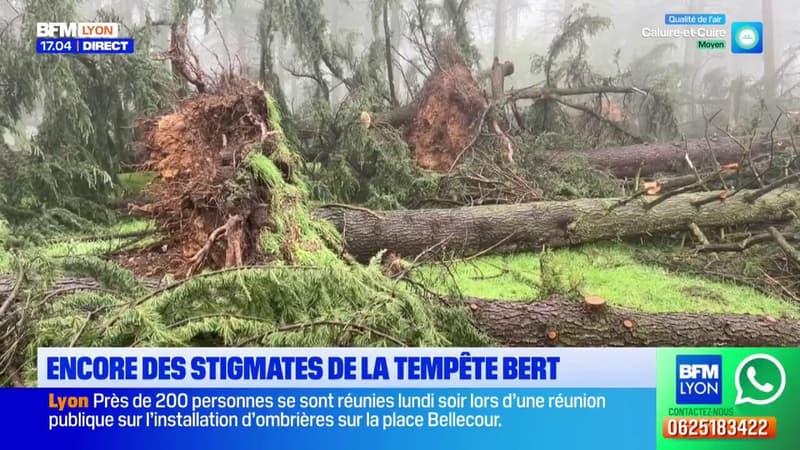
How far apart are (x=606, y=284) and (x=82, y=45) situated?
1.98 meters

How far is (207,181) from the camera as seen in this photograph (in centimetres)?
194

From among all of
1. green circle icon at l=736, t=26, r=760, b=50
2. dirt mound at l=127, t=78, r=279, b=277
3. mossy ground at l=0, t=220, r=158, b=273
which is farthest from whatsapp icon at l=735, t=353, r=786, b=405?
mossy ground at l=0, t=220, r=158, b=273

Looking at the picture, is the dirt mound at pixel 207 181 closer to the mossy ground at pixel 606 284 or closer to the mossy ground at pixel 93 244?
the mossy ground at pixel 93 244

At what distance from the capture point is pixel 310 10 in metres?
2.03

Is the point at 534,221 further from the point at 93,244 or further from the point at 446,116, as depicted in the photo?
the point at 93,244

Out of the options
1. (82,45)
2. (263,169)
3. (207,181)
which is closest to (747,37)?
(263,169)

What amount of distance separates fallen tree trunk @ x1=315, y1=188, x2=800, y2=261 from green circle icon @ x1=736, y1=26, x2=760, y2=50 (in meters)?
0.58

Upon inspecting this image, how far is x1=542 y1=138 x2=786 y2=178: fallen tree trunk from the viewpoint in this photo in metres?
2.13

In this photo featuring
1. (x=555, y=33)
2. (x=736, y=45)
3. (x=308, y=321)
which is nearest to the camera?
(x=308, y=321)

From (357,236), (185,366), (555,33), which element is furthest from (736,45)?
(185,366)

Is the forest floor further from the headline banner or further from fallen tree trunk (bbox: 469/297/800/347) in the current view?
the headline banner

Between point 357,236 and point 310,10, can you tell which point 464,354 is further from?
point 310,10

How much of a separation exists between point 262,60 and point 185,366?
1142 millimetres

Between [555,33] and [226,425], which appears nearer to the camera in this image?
[226,425]
